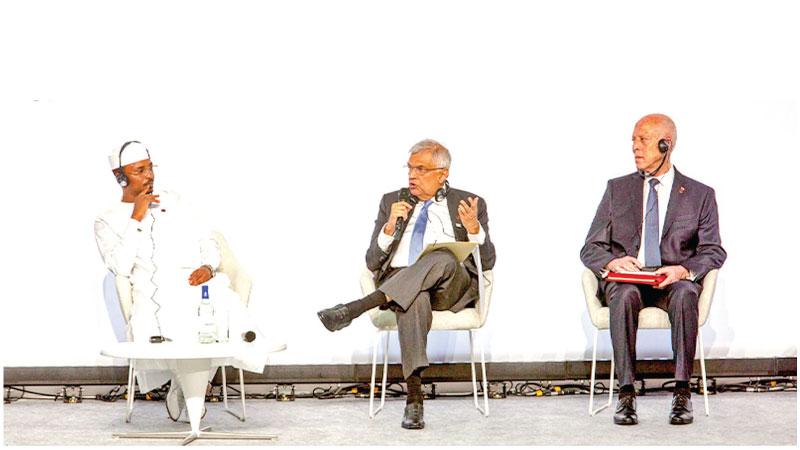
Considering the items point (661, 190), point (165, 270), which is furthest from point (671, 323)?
point (165, 270)

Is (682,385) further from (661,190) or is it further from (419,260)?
(419,260)

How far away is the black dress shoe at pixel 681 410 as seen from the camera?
4457mm

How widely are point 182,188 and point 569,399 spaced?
221cm

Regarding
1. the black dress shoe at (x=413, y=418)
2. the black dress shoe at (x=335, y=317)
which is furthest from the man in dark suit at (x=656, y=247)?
the black dress shoe at (x=335, y=317)

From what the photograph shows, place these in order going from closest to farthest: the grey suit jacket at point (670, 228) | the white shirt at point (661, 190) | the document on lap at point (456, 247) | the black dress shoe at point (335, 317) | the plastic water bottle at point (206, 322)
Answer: the plastic water bottle at point (206, 322), the black dress shoe at point (335, 317), the document on lap at point (456, 247), the grey suit jacket at point (670, 228), the white shirt at point (661, 190)

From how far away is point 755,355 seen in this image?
5.77m

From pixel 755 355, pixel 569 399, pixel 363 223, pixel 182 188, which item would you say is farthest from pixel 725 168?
pixel 182 188

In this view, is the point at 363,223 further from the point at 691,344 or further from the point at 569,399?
the point at 691,344

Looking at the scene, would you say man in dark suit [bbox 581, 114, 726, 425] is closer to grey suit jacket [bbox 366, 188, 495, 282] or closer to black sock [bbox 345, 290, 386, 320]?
grey suit jacket [bbox 366, 188, 495, 282]

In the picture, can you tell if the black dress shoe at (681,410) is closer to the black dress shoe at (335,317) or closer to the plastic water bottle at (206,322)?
the black dress shoe at (335,317)

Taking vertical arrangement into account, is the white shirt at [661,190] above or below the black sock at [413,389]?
above

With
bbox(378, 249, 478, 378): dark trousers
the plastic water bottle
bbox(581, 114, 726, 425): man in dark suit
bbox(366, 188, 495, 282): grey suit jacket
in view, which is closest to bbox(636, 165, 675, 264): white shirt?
bbox(581, 114, 726, 425): man in dark suit

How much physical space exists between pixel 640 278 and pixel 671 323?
0.22 meters

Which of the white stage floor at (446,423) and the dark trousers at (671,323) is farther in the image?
the dark trousers at (671,323)
